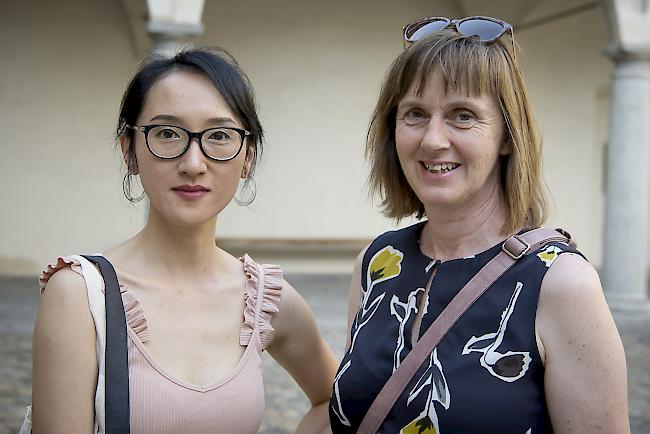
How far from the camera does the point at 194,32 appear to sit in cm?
860

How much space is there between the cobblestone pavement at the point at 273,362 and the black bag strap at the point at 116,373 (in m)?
3.80

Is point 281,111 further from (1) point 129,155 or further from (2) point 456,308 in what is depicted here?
(2) point 456,308

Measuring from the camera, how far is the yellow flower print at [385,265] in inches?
91.6

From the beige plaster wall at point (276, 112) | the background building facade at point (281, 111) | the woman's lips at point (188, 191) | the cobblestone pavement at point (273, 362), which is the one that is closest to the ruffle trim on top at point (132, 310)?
the woman's lips at point (188, 191)

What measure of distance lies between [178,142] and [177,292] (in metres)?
0.39

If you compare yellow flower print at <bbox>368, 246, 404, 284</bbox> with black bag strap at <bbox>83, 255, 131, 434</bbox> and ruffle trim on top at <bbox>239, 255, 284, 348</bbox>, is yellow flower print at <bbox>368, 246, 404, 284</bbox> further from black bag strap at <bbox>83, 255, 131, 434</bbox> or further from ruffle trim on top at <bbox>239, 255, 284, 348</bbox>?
black bag strap at <bbox>83, 255, 131, 434</bbox>

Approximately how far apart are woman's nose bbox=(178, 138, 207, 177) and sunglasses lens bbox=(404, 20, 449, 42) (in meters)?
0.61

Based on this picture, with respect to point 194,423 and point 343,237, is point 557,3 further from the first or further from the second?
point 194,423

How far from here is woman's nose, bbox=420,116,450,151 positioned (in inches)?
81.8

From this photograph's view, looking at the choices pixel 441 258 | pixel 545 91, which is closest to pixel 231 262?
pixel 441 258

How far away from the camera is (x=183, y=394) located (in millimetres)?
2002

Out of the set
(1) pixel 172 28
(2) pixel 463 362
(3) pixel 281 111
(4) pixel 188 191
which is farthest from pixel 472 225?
(3) pixel 281 111

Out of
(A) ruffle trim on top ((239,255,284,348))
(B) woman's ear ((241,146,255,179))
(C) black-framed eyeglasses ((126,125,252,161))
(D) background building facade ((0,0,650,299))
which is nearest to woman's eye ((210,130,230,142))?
(C) black-framed eyeglasses ((126,125,252,161))

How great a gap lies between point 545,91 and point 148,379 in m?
10.7
